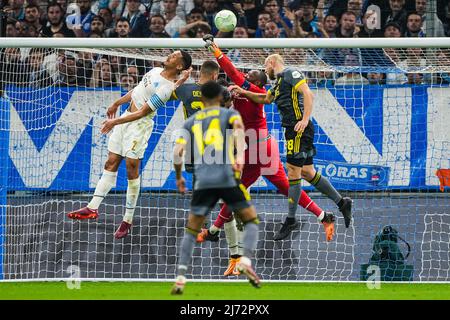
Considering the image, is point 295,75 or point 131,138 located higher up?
point 295,75

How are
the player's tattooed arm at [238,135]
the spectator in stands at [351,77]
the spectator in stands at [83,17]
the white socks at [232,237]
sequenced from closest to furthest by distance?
the player's tattooed arm at [238,135]
the white socks at [232,237]
the spectator in stands at [351,77]
the spectator in stands at [83,17]

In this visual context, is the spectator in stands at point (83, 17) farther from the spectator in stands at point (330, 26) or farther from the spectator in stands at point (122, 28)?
the spectator in stands at point (330, 26)

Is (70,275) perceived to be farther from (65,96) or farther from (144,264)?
(65,96)

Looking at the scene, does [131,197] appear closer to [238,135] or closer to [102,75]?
[102,75]

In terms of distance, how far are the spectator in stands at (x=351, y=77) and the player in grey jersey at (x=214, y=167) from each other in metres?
4.44

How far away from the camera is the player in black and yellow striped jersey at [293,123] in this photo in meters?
11.2

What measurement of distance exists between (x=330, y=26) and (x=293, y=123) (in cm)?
425

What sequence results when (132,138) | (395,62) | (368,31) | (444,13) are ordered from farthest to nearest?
1. (444,13)
2. (368,31)
3. (395,62)
4. (132,138)

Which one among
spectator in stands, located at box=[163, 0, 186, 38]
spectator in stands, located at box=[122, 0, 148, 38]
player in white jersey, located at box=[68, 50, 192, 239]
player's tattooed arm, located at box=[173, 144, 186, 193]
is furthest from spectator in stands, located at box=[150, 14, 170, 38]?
player's tattooed arm, located at box=[173, 144, 186, 193]

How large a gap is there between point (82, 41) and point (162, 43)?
1.08 meters

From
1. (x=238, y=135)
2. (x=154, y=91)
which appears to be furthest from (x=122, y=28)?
(x=238, y=135)

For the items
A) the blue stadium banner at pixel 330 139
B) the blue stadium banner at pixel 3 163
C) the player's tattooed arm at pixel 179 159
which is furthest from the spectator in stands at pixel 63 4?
the player's tattooed arm at pixel 179 159

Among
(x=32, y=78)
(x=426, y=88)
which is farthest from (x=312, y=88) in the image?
(x=32, y=78)

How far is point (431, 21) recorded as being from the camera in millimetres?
14977
